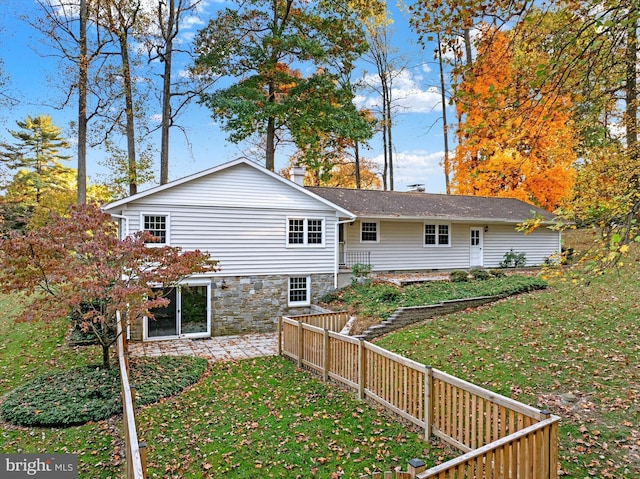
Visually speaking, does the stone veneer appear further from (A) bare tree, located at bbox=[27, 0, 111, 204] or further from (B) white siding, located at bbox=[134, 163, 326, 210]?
(A) bare tree, located at bbox=[27, 0, 111, 204]

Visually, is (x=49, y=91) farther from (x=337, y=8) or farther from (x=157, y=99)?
(x=337, y=8)

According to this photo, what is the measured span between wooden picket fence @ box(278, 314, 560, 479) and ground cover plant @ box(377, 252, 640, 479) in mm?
1072

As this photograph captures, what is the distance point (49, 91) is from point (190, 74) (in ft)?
21.9

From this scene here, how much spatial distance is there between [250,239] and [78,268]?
22.5 ft

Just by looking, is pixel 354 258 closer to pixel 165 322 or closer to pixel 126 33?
pixel 165 322

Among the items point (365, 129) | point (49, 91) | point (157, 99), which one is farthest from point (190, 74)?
point (365, 129)

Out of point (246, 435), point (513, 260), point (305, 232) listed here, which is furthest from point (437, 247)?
point (246, 435)

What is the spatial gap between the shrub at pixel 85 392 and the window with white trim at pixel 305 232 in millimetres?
6702

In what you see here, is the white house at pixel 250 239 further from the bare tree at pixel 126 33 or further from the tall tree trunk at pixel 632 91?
the tall tree trunk at pixel 632 91

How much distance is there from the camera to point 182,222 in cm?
1391

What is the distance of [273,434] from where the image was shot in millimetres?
6473

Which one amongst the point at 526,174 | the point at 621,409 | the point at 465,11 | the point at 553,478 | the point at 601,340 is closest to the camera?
the point at 553,478

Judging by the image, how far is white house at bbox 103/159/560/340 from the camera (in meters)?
13.8

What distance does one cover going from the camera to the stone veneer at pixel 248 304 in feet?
47.5
